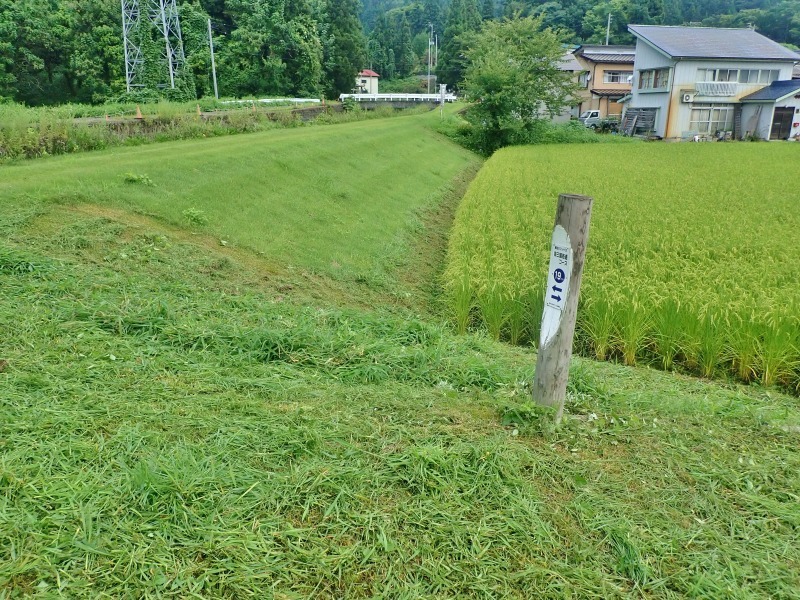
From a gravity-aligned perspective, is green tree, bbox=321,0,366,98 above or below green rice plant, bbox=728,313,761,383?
above

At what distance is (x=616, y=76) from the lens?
45719 millimetres

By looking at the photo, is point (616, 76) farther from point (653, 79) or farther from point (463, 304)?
point (463, 304)

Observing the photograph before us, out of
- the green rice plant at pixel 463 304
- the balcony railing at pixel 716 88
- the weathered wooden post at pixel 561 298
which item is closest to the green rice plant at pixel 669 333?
the green rice plant at pixel 463 304

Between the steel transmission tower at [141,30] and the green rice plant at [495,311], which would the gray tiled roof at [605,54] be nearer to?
the steel transmission tower at [141,30]

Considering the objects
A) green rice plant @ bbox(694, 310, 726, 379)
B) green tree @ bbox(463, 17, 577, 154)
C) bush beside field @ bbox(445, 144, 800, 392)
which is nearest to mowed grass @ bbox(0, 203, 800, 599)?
green rice plant @ bbox(694, 310, 726, 379)

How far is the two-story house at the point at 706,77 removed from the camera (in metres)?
32.3

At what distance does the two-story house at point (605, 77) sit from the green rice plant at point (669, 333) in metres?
43.5

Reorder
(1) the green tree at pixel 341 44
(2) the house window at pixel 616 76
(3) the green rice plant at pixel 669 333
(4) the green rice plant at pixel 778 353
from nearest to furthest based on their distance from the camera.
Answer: (4) the green rice plant at pixel 778 353 → (3) the green rice plant at pixel 669 333 → (1) the green tree at pixel 341 44 → (2) the house window at pixel 616 76

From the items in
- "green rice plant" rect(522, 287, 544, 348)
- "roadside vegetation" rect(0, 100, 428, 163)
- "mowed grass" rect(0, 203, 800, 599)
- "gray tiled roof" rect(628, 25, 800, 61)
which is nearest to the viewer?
"mowed grass" rect(0, 203, 800, 599)

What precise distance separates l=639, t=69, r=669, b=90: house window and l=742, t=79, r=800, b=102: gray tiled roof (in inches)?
175

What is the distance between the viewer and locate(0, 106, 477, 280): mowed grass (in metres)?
7.49

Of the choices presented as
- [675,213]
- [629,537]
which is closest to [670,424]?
[629,537]

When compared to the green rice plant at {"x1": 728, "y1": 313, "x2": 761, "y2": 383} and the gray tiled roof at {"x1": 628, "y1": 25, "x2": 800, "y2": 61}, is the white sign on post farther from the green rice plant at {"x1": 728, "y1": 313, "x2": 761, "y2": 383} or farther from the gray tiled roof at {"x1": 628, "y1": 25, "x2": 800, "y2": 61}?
the gray tiled roof at {"x1": 628, "y1": 25, "x2": 800, "y2": 61}

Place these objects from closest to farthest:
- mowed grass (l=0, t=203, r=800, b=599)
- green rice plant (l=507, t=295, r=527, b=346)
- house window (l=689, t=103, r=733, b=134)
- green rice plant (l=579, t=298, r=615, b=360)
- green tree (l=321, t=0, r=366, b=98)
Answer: mowed grass (l=0, t=203, r=800, b=599) < green rice plant (l=579, t=298, r=615, b=360) < green rice plant (l=507, t=295, r=527, b=346) < house window (l=689, t=103, r=733, b=134) < green tree (l=321, t=0, r=366, b=98)
